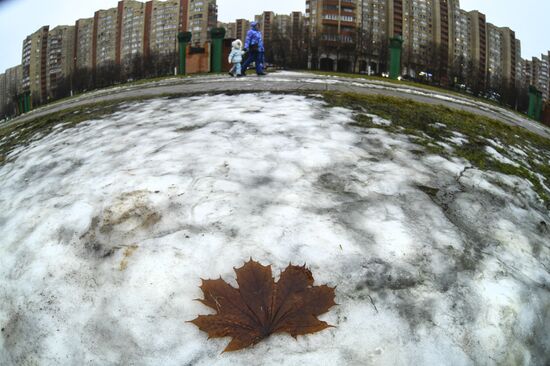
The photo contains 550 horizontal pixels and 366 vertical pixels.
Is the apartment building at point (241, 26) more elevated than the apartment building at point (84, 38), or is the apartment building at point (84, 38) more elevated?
the apartment building at point (241, 26)

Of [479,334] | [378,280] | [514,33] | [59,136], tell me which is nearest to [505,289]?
[479,334]

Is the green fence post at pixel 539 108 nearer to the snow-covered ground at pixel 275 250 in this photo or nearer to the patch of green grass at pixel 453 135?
the patch of green grass at pixel 453 135

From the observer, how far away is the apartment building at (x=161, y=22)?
214 feet

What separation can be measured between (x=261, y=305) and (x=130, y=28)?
71726 mm

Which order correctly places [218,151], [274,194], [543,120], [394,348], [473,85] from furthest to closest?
[473,85], [543,120], [218,151], [274,194], [394,348]

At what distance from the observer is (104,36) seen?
164 ft

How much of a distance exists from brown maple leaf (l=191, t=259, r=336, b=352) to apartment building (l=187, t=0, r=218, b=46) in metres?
78.1

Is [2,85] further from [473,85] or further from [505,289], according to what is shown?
Result: [473,85]

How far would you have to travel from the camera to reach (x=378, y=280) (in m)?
1.16

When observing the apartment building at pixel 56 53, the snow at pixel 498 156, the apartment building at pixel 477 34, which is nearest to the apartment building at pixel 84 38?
the apartment building at pixel 56 53

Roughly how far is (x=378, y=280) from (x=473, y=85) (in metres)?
54.7

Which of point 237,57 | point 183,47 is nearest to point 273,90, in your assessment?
point 237,57

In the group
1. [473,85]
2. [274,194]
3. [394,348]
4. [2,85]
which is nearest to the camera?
[394,348]

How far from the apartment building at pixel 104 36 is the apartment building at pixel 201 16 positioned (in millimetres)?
18162
